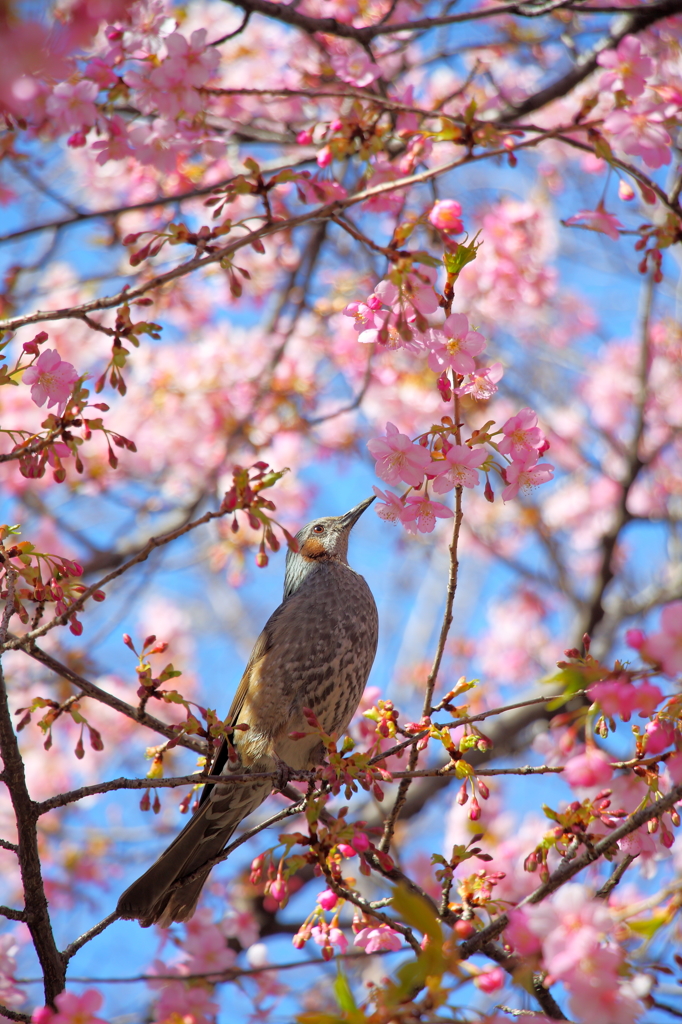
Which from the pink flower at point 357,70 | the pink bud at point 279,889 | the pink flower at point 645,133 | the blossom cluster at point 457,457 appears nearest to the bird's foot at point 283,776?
the pink bud at point 279,889

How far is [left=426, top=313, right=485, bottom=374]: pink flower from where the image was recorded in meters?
1.83

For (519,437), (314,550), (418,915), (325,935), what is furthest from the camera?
(314,550)

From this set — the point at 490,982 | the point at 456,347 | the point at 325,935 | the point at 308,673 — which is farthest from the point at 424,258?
the point at 308,673

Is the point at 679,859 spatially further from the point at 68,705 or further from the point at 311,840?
the point at 68,705

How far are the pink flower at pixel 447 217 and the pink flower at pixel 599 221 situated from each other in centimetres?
42

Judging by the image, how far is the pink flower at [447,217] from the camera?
1.86 metres

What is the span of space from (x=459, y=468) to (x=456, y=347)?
269 millimetres

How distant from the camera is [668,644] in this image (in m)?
1.27

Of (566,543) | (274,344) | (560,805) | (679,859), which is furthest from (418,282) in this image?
(566,543)

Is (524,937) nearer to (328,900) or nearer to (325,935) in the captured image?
(328,900)

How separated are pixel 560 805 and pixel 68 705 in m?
1.32

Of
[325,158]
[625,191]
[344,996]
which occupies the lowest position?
[344,996]

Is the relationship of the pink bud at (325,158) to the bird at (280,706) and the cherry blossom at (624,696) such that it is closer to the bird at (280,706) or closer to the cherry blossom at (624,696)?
the bird at (280,706)

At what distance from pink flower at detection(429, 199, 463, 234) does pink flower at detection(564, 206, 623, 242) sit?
0.42 meters
